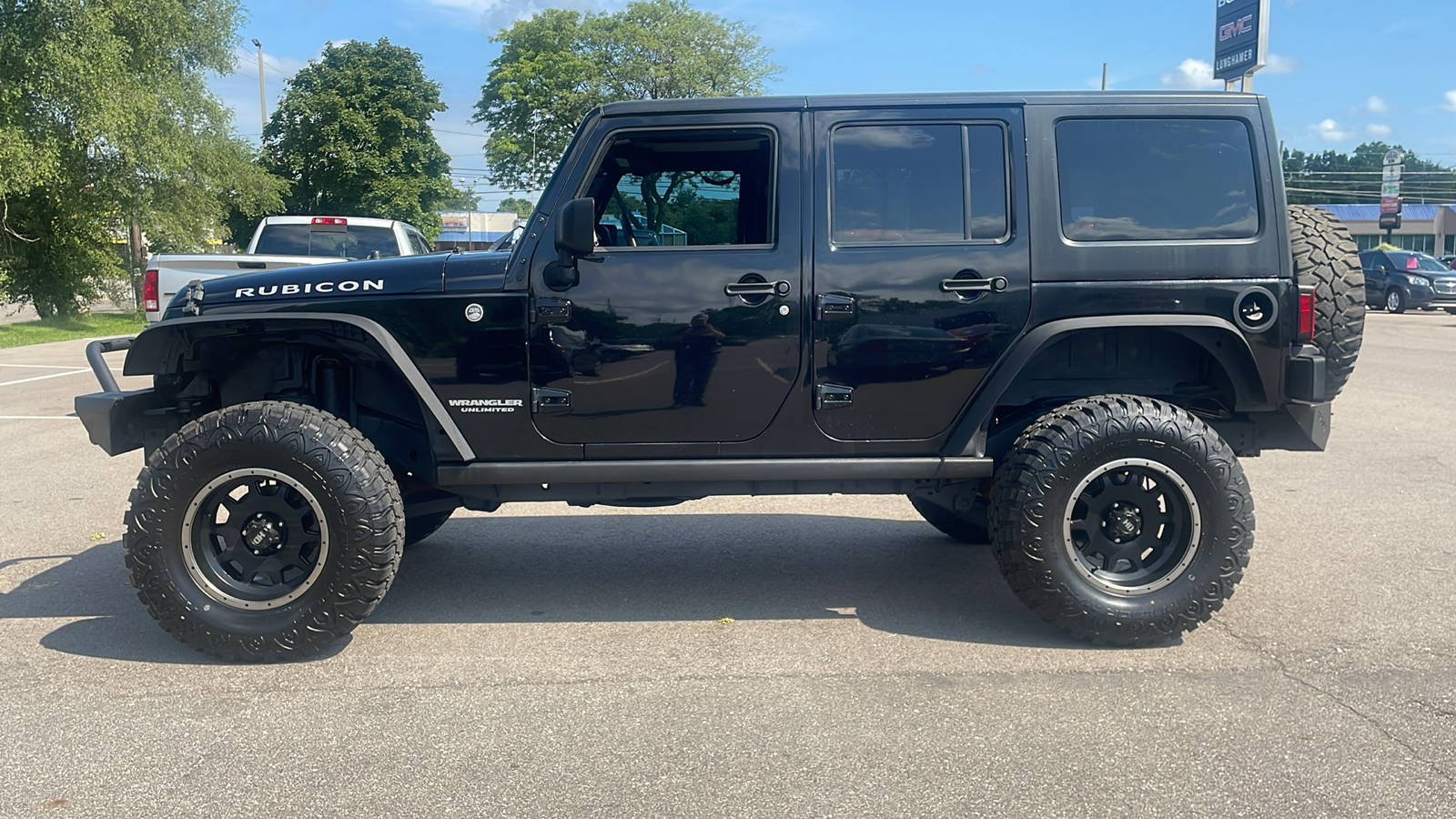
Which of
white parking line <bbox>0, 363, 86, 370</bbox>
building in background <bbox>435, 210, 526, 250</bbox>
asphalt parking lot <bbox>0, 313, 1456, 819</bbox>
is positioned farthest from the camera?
building in background <bbox>435, 210, 526, 250</bbox>

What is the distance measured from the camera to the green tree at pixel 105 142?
878 inches

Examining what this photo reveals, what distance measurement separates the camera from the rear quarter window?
4.37m

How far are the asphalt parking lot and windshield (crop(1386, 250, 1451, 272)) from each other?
86.6ft

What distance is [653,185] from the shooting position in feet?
15.4

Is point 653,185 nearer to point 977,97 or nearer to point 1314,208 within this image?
point 977,97

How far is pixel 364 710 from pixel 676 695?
1046mm

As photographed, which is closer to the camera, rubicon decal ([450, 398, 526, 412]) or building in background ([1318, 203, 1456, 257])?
rubicon decal ([450, 398, 526, 412])

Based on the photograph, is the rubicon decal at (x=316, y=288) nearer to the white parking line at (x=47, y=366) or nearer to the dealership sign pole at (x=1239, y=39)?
the white parking line at (x=47, y=366)

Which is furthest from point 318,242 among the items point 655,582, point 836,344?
point 836,344

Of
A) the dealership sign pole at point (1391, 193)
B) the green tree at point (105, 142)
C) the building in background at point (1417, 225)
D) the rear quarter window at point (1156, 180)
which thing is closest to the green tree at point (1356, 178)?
the building in background at point (1417, 225)

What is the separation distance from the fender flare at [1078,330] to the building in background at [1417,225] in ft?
252

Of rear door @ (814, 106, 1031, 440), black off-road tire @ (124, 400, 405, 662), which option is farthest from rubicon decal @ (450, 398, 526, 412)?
rear door @ (814, 106, 1031, 440)

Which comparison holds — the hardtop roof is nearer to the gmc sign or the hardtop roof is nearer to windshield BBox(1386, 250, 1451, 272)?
the gmc sign

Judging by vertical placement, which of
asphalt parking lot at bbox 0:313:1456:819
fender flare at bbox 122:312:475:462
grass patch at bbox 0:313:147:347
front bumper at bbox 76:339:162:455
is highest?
fender flare at bbox 122:312:475:462
